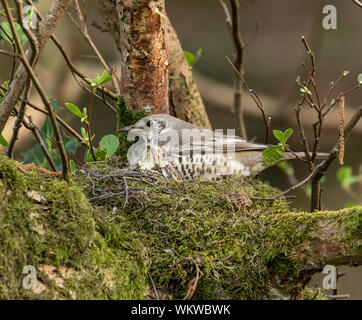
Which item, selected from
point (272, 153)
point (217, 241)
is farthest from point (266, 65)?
point (217, 241)

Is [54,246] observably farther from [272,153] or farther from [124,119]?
[124,119]

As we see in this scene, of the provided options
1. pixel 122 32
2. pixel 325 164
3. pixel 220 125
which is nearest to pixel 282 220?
pixel 325 164

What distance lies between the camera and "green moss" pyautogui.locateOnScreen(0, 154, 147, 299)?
2885 mm

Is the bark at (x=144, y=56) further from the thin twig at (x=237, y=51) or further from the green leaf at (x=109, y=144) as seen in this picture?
the thin twig at (x=237, y=51)

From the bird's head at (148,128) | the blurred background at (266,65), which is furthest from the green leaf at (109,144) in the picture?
the blurred background at (266,65)

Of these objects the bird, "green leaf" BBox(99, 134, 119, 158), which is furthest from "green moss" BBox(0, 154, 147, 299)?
the bird

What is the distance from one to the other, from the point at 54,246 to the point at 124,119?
273 centimetres

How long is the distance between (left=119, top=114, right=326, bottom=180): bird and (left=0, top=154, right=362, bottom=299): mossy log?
3.01ft

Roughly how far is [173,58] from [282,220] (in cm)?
283

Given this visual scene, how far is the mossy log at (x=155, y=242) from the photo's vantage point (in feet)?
9.82

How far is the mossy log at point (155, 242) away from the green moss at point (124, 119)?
124 centimetres

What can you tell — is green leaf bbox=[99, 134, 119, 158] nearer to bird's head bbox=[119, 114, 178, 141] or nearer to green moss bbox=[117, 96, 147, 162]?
bird's head bbox=[119, 114, 178, 141]

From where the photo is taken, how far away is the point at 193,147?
18.1ft

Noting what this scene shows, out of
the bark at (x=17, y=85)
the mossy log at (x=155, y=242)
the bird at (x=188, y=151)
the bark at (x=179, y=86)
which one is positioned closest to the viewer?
the mossy log at (x=155, y=242)
